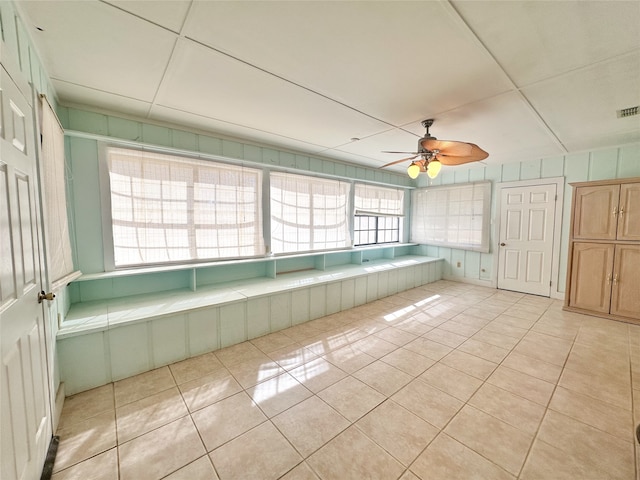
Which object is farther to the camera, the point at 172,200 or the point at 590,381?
the point at 172,200

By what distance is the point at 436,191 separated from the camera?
562 cm

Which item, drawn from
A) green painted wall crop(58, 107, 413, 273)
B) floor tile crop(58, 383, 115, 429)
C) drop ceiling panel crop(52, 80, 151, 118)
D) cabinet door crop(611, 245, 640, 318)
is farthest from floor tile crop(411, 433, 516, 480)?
cabinet door crop(611, 245, 640, 318)

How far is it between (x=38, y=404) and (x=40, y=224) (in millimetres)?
944

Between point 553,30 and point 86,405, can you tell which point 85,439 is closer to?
point 86,405

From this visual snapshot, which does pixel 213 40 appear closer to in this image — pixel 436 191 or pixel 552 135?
pixel 552 135

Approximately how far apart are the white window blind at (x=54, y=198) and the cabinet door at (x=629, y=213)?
18.8 feet

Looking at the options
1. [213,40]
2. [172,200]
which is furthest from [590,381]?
[172,200]

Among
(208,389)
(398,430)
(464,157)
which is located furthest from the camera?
(464,157)

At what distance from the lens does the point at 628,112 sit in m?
2.45

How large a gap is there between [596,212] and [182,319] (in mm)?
5253

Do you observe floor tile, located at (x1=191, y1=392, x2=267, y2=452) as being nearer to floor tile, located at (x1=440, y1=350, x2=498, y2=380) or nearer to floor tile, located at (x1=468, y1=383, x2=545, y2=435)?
floor tile, located at (x1=468, y1=383, x2=545, y2=435)

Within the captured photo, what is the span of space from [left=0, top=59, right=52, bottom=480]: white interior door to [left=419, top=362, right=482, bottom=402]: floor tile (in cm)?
245

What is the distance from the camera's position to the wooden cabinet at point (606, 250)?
10.6 ft

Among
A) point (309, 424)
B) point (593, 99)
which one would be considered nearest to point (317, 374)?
point (309, 424)
